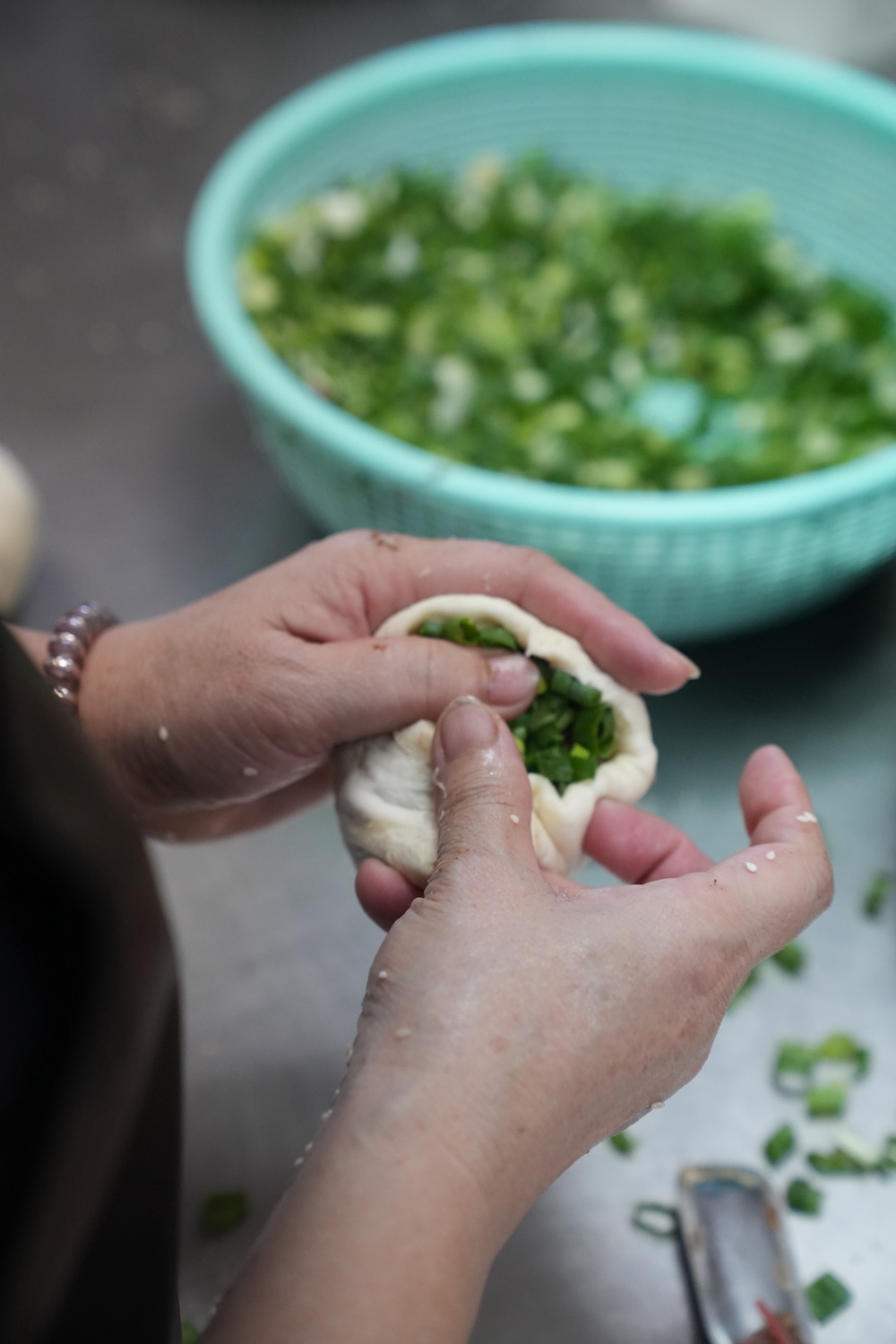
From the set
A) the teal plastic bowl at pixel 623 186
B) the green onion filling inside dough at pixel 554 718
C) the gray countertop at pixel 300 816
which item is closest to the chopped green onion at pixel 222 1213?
the gray countertop at pixel 300 816

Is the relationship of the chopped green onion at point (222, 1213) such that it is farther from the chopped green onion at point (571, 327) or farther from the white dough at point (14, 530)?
the chopped green onion at point (571, 327)

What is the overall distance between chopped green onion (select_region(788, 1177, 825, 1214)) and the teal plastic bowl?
1.49 ft

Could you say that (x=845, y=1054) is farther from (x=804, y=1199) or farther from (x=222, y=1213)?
(x=222, y=1213)

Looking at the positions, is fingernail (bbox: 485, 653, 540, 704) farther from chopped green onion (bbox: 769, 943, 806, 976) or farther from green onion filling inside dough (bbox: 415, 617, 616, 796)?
chopped green onion (bbox: 769, 943, 806, 976)

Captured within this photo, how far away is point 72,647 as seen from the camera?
2.30 feet

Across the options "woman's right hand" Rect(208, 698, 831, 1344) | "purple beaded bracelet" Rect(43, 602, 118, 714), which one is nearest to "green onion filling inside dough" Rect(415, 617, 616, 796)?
"woman's right hand" Rect(208, 698, 831, 1344)

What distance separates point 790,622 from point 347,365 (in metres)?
0.55

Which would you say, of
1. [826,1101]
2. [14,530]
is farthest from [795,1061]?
[14,530]

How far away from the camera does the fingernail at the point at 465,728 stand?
0.56 meters

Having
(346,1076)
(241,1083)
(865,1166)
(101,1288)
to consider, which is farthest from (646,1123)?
(101,1288)

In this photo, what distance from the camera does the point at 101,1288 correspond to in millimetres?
327

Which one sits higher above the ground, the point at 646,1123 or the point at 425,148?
the point at 425,148

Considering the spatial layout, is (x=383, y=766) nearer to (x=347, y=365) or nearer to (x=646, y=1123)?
(x=646, y=1123)

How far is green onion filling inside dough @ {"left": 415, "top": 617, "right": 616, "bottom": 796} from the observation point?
662mm
